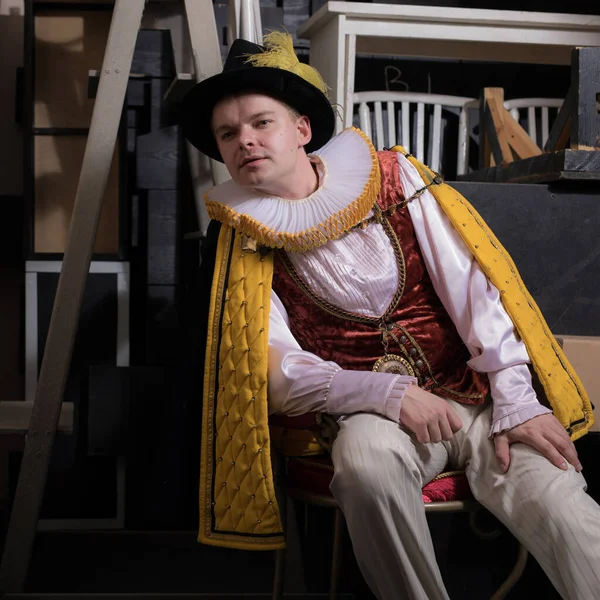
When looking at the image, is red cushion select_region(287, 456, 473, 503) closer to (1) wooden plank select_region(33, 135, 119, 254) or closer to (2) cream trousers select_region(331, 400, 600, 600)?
(2) cream trousers select_region(331, 400, 600, 600)

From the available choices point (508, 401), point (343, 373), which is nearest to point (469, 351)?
point (508, 401)

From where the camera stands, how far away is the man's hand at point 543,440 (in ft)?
4.46

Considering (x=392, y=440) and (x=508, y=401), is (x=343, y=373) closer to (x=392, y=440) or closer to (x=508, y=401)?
(x=392, y=440)

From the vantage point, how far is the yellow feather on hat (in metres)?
1.57

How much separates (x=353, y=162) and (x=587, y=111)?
79cm

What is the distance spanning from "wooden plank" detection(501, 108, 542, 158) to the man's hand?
1294 mm

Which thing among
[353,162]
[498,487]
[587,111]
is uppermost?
[587,111]

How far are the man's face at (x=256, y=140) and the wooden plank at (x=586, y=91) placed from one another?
89 cm

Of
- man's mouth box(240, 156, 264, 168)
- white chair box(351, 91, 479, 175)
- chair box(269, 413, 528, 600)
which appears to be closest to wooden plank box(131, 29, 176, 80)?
white chair box(351, 91, 479, 175)

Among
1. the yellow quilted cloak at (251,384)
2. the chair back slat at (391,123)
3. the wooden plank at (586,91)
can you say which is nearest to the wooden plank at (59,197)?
the chair back slat at (391,123)

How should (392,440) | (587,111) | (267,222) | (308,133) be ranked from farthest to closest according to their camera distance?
(587,111) → (308,133) → (267,222) → (392,440)

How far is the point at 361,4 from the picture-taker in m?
2.58

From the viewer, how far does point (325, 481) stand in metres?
1.51

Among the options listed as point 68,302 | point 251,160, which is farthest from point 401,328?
point 68,302
